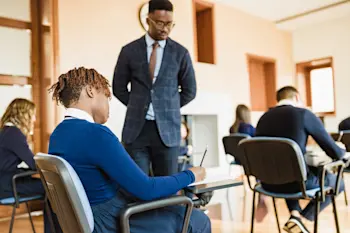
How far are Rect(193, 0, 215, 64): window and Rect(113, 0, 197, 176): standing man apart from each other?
4.45 m

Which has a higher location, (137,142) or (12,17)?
(12,17)

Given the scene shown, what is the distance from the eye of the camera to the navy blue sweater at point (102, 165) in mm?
1192

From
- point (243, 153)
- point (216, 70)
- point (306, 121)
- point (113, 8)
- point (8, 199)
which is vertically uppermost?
point (113, 8)

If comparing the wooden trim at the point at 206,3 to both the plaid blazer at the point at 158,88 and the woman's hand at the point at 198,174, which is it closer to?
the plaid blazer at the point at 158,88

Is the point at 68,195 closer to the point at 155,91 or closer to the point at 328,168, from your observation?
the point at 155,91

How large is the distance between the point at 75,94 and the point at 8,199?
5.46ft

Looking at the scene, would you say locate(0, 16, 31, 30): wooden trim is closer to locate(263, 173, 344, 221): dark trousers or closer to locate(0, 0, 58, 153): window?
locate(0, 0, 58, 153): window

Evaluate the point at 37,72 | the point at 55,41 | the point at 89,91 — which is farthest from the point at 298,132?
the point at 37,72

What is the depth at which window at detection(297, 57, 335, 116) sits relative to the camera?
25.8 feet

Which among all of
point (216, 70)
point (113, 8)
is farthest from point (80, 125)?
point (216, 70)

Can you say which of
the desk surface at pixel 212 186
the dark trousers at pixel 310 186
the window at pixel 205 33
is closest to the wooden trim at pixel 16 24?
the window at pixel 205 33

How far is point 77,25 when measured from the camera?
15.0ft

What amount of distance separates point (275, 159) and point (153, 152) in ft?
2.42

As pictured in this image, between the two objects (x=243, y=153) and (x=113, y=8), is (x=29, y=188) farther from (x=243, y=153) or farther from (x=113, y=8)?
(x=113, y=8)
